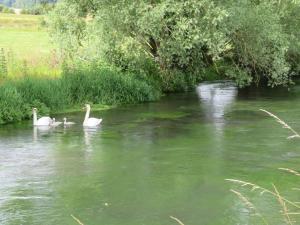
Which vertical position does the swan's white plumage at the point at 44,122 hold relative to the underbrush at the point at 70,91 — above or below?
below

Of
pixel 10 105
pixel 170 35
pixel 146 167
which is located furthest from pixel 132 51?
pixel 146 167

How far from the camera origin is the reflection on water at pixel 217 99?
20.7 metres

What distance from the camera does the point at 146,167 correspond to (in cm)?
1313

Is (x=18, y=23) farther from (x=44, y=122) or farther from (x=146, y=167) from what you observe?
(x=146, y=167)

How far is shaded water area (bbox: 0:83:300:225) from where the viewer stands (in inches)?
391

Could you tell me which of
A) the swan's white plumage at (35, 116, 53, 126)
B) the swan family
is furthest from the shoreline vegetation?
the swan's white plumage at (35, 116, 53, 126)

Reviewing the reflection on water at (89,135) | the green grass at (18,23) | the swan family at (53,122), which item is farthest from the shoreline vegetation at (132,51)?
the green grass at (18,23)

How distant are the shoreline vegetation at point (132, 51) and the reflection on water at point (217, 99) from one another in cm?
110

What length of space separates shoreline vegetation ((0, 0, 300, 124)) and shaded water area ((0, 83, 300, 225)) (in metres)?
2.03

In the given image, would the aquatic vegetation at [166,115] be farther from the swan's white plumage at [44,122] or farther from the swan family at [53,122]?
the swan's white plumage at [44,122]

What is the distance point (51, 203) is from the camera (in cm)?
1045

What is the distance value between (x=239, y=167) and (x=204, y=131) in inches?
187

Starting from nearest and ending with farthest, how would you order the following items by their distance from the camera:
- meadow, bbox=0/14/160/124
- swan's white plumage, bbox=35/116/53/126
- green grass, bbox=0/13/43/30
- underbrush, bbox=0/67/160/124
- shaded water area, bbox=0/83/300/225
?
shaded water area, bbox=0/83/300/225 → swan's white plumage, bbox=35/116/53/126 → underbrush, bbox=0/67/160/124 → meadow, bbox=0/14/160/124 → green grass, bbox=0/13/43/30

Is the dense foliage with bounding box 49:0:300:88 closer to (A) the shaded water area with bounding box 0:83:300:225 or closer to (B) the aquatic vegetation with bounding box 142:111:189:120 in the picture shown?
(B) the aquatic vegetation with bounding box 142:111:189:120
